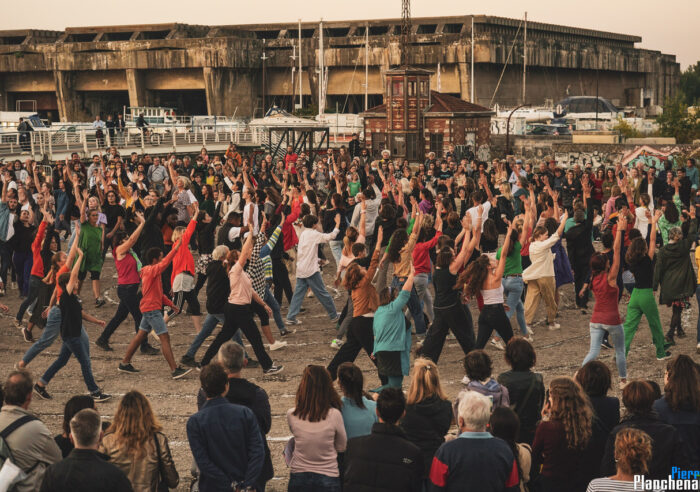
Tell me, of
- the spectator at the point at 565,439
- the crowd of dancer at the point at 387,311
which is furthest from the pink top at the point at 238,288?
the spectator at the point at 565,439

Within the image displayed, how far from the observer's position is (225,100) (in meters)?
66.8

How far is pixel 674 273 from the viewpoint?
37.6ft

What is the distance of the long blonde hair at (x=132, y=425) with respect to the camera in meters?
5.75

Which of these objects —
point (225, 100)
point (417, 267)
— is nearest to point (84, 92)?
point (225, 100)

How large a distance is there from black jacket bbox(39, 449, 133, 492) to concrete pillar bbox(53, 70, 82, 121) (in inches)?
2699

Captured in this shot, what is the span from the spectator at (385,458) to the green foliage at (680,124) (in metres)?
34.7

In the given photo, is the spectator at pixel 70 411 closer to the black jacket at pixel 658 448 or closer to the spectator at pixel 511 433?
the spectator at pixel 511 433

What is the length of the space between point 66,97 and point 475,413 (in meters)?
69.3

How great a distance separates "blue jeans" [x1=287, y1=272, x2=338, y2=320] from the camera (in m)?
13.1

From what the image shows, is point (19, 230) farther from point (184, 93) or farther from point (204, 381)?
point (184, 93)

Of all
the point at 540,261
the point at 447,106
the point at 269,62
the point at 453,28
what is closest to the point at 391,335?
the point at 540,261

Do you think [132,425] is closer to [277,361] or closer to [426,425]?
[426,425]

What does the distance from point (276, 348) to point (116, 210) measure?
4633 mm

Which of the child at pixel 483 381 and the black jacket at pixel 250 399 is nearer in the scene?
the black jacket at pixel 250 399
